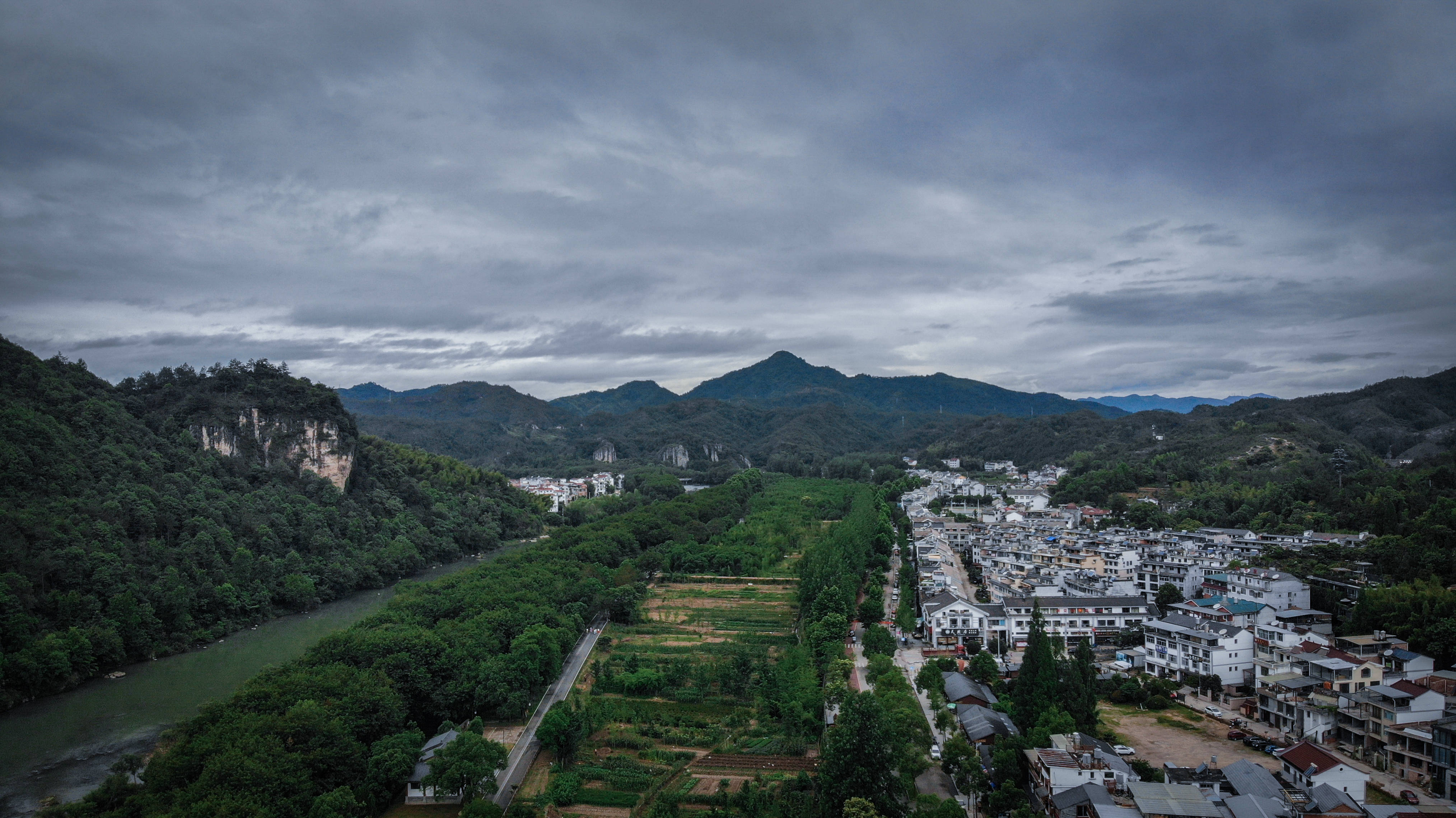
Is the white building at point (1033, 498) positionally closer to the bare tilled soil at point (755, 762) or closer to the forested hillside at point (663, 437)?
the bare tilled soil at point (755, 762)

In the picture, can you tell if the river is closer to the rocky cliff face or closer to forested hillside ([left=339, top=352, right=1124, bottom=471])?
the rocky cliff face

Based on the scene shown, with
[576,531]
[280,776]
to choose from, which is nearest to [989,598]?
[576,531]

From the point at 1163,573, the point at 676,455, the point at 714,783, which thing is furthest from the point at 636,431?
the point at 714,783

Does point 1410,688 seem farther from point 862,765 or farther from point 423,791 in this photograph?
point 423,791

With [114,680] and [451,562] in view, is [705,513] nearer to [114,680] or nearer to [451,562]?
[451,562]

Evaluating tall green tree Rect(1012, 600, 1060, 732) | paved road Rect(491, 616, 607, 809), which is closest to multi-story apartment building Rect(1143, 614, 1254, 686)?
tall green tree Rect(1012, 600, 1060, 732)
